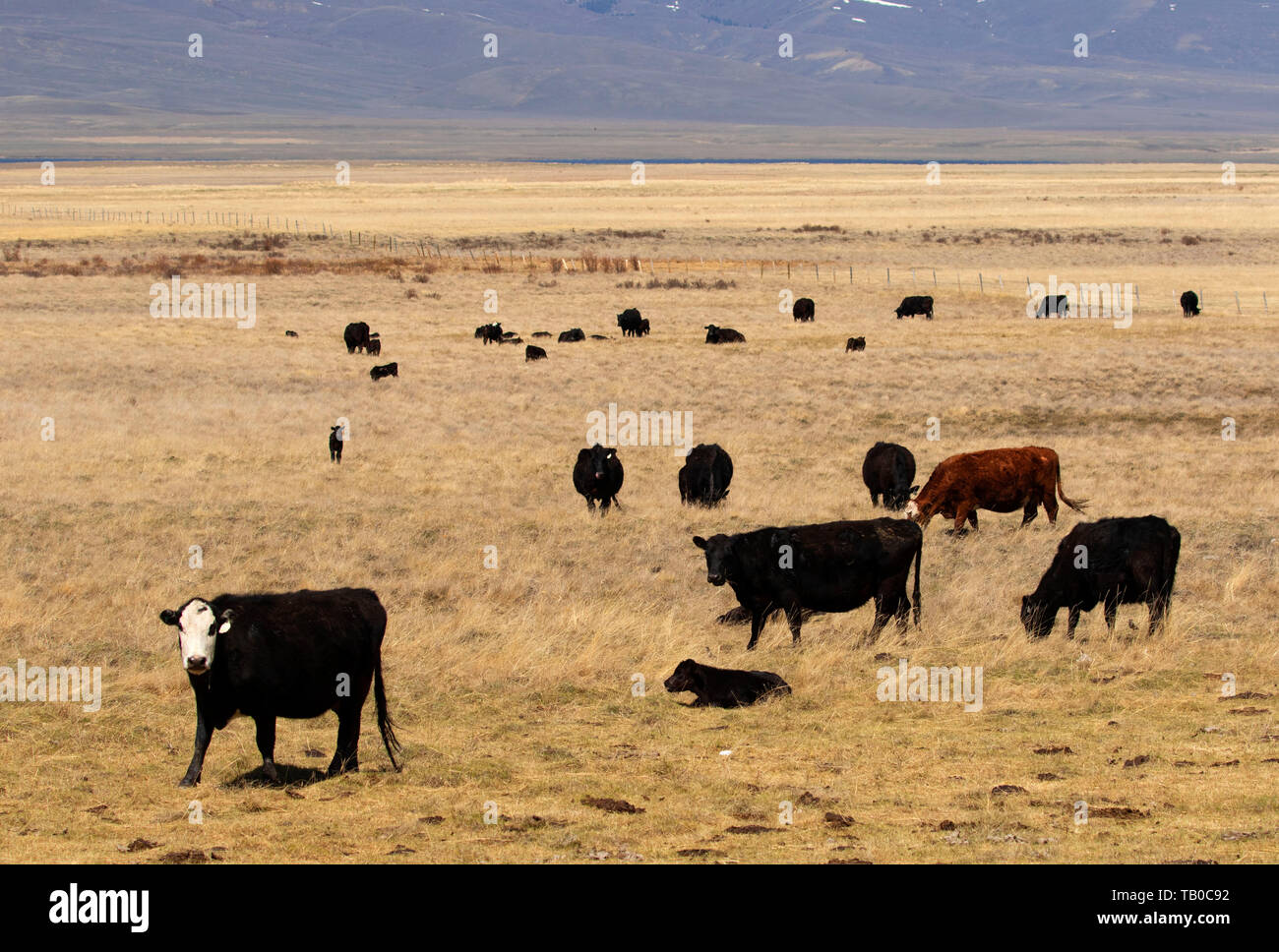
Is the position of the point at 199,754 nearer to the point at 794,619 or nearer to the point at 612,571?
the point at 794,619

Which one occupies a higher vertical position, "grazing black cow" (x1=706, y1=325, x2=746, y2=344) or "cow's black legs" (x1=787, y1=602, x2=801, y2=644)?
"grazing black cow" (x1=706, y1=325, x2=746, y2=344)

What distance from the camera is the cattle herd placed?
9.26 meters

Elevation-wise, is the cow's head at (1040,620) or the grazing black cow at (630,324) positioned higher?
the grazing black cow at (630,324)

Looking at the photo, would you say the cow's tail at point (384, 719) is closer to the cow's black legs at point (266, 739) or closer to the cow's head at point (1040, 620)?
the cow's black legs at point (266, 739)

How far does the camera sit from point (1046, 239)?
7375cm

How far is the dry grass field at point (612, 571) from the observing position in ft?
27.7

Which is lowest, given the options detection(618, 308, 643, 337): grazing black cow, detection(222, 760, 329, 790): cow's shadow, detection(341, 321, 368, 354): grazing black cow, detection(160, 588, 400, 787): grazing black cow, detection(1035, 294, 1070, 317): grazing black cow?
detection(222, 760, 329, 790): cow's shadow

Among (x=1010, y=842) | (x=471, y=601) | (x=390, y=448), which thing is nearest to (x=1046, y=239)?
(x=390, y=448)

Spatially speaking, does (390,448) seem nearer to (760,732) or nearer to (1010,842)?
(760,732)

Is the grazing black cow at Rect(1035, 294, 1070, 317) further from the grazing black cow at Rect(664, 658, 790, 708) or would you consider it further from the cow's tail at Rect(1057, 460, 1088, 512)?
the grazing black cow at Rect(664, 658, 790, 708)

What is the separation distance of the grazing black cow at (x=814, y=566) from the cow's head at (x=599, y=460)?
261 inches

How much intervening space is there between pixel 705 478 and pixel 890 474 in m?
2.72

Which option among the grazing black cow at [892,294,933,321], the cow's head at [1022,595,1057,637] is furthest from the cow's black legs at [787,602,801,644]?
the grazing black cow at [892,294,933,321]

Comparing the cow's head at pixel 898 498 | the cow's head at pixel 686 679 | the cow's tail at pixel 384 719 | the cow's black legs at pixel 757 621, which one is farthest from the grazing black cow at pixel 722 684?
the cow's head at pixel 898 498
